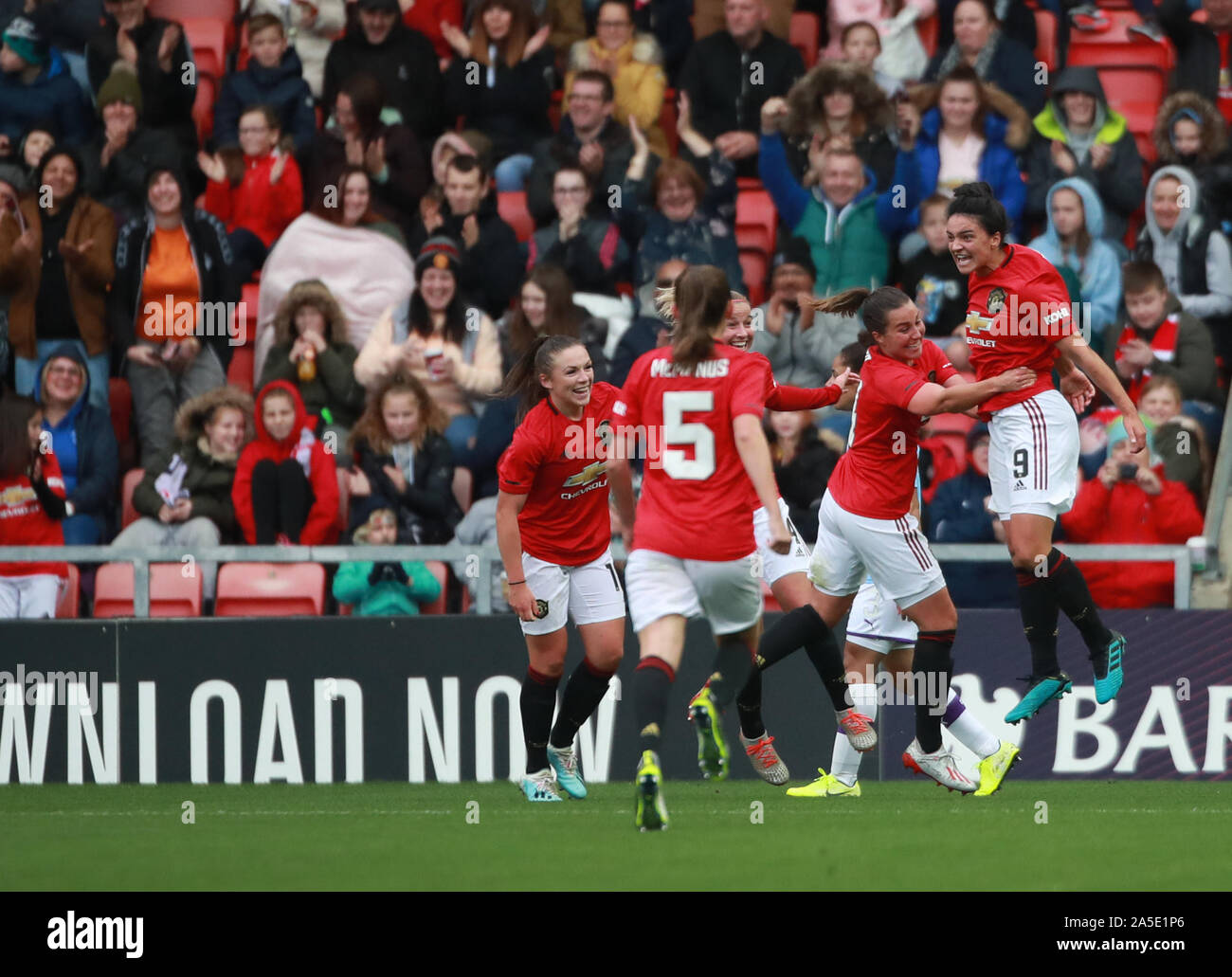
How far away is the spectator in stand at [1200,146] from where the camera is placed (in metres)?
12.7

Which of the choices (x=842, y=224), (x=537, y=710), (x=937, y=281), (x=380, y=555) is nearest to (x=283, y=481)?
(x=380, y=555)

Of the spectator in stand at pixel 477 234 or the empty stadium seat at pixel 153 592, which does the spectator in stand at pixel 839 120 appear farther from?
the empty stadium seat at pixel 153 592

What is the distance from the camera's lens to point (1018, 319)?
8820 millimetres

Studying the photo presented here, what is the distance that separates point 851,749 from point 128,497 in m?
5.46

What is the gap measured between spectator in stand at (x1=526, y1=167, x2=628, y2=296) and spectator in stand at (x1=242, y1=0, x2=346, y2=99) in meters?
2.41

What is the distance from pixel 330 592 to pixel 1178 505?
16.3 feet

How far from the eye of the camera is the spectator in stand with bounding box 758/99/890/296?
12742mm

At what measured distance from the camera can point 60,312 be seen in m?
13.3

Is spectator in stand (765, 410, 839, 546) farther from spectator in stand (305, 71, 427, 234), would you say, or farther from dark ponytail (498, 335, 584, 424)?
spectator in stand (305, 71, 427, 234)

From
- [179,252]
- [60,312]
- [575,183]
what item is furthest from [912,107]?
[60,312]

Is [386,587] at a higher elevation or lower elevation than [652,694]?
higher

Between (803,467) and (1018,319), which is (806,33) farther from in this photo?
(1018,319)

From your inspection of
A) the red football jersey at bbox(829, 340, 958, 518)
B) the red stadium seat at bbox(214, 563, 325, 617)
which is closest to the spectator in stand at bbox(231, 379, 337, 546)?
the red stadium seat at bbox(214, 563, 325, 617)

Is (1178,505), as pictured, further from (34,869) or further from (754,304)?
(34,869)
